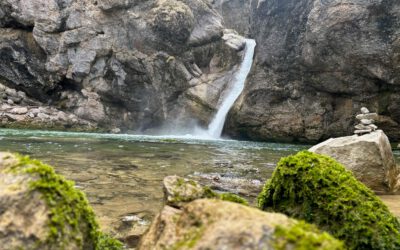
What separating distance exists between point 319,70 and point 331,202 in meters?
32.7

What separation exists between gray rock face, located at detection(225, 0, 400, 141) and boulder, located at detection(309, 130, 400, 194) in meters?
22.9

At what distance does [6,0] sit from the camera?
149ft

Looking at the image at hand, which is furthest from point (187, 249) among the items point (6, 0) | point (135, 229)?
point (6, 0)

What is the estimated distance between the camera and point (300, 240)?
2871 mm

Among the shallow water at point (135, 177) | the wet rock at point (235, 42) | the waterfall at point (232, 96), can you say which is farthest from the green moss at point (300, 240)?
the wet rock at point (235, 42)

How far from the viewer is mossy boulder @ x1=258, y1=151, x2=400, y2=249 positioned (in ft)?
15.0

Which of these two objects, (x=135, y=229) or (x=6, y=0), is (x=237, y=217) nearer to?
(x=135, y=229)

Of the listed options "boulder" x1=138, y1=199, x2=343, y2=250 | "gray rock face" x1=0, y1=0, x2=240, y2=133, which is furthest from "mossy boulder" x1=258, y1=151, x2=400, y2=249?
"gray rock face" x1=0, y1=0, x2=240, y2=133

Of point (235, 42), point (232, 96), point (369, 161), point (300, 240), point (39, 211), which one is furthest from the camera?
point (235, 42)

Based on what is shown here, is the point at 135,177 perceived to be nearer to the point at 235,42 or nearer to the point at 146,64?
the point at 146,64

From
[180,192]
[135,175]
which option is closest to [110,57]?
[135,175]

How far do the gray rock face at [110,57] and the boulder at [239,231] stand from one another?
137 ft

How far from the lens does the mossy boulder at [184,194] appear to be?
4566mm

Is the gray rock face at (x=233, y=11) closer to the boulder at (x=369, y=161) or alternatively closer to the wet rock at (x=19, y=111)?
the wet rock at (x=19, y=111)
